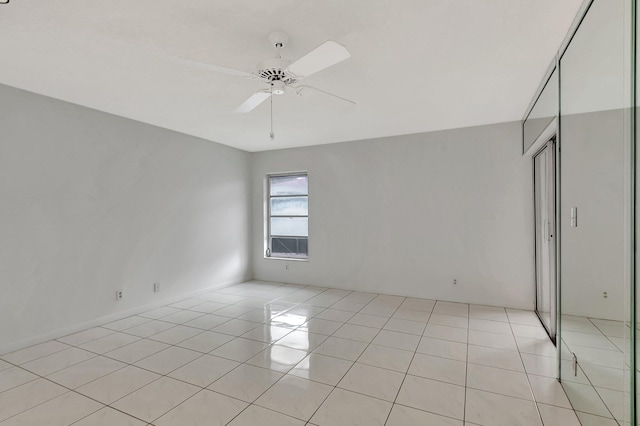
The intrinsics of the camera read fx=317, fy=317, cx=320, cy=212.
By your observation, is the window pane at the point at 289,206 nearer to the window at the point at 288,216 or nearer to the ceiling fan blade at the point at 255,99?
the window at the point at 288,216

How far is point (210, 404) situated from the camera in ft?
7.22

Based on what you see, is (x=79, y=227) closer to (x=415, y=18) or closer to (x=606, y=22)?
(x=415, y=18)

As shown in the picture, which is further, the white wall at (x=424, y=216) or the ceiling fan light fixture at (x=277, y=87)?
the white wall at (x=424, y=216)

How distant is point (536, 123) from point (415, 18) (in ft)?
6.99

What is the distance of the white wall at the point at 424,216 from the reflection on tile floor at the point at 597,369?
7.52 feet

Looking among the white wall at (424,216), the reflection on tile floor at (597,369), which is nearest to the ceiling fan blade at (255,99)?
the reflection on tile floor at (597,369)

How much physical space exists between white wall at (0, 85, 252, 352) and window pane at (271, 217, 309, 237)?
1.31m

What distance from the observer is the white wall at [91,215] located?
3.13 metres

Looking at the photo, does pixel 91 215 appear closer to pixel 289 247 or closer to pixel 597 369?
pixel 289 247

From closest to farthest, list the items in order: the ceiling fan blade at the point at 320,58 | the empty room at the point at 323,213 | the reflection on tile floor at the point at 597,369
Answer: the reflection on tile floor at the point at 597,369
the ceiling fan blade at the point at 320,58
the empty room at the point at 323,213

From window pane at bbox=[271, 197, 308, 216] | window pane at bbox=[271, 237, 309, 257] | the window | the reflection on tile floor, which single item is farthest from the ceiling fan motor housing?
window pane at bbox=[271, 237, 309, 257]

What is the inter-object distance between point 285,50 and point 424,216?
340 cm

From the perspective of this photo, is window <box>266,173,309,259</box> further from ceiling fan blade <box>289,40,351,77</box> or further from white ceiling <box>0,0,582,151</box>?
ceiling fan blade <box>289,40,351,77</box>

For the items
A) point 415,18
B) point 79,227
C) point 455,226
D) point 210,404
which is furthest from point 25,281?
point 455,226
